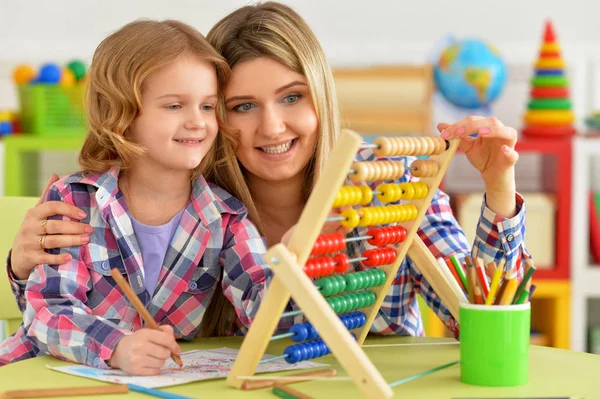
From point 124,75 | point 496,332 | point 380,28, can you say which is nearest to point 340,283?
point 496,332

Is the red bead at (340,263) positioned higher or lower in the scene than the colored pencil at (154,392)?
higher

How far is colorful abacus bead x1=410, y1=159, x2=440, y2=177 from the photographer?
1.35 m

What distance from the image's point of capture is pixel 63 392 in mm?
1145

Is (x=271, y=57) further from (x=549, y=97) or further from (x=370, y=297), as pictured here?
(x=549, y=97)

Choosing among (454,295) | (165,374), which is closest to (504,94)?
(454,295)

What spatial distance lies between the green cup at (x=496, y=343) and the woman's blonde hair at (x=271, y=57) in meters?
0.58

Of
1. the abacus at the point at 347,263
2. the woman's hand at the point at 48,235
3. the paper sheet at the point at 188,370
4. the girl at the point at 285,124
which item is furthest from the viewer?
the girl at the point at 285,124

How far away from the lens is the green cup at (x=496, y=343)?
1159 millimetres

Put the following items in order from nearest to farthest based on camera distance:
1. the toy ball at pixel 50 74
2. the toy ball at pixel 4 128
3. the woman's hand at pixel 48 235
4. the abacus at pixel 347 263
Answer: the abacus at pixel 347 263 → the woman's hand at pixel 48 235 → the toy ball at pixel 50 74 → the toy ball at pixel 4 128

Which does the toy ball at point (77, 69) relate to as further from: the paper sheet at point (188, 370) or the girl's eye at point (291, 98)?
the paper sheet at point (188, 370)

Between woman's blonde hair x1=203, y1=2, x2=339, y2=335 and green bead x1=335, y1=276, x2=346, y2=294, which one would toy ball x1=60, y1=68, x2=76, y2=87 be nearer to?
woman's blonde hair x1=203, y1=2, x2=339, y2=335

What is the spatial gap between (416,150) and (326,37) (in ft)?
8.05

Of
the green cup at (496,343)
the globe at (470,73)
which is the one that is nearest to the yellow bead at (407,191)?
the green cup at (496,343)

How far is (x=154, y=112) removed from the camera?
157 centimetres
